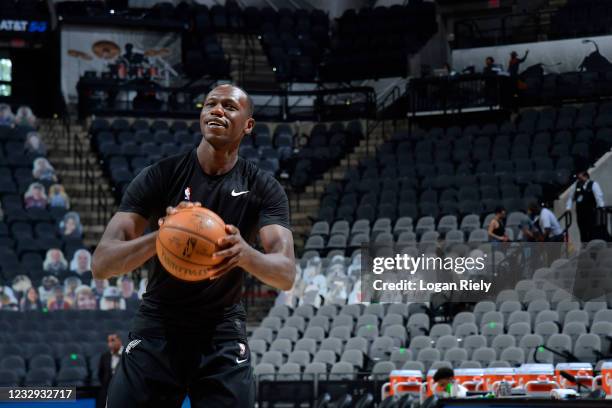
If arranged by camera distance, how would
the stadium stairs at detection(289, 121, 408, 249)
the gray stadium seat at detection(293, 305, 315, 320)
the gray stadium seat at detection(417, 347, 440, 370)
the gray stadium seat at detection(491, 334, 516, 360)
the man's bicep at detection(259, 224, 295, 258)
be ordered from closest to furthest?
the man's bicep at detection(259, 224, 295, 258) → the gray stadium seat at detection(491, 334, 516, 360) → the gray stadium seat at detection(417, 347, 440, 370) → the gray stadium seat at detection(293, 305, 315, 320) → the stadium stairs at detection(289, 121, 408, 249)

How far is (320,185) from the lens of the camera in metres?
29.5

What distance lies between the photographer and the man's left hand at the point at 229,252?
4551 millimetres

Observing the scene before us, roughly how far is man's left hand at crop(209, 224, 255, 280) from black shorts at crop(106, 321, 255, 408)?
1.68 feet

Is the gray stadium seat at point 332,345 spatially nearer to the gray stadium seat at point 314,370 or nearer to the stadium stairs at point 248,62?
the gray stadium seat at point 314,370

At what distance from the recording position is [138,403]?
16.4 ft

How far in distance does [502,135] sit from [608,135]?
8.08 ft

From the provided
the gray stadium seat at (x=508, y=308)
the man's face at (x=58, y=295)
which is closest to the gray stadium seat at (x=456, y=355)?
the gray stadium seat at (x=508, y=308)

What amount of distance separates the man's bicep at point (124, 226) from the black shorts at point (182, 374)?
0.42 meters

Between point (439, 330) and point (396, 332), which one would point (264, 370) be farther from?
point (439, 330)

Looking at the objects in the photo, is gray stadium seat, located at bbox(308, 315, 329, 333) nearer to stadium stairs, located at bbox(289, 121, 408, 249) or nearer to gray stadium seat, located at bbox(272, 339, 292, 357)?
gray stadium seat, located at bbox(272, 339, 292, 357)

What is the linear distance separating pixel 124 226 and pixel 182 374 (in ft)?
2.18

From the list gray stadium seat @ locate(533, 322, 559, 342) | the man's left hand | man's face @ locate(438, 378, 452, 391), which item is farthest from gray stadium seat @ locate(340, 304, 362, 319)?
the man's left hand

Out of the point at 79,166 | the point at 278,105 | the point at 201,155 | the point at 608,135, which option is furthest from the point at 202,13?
the point at 201,155

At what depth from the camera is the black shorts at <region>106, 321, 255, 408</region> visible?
5020mm
